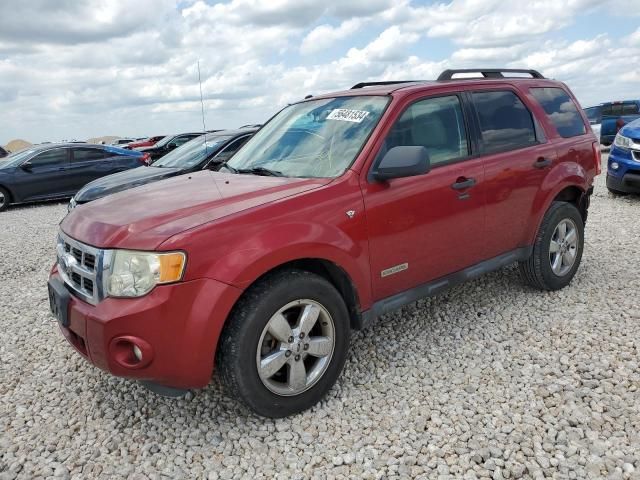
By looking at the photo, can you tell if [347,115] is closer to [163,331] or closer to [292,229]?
[292,229]

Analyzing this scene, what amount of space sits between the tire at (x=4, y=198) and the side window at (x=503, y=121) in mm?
11522

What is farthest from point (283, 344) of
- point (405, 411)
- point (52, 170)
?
point (52, 170)

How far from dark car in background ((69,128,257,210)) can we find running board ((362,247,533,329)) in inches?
176

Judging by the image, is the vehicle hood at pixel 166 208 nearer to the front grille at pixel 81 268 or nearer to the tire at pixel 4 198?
the front grille at pixel 81 268

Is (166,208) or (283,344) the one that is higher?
(166,208)

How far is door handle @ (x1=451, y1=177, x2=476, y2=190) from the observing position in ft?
12.0

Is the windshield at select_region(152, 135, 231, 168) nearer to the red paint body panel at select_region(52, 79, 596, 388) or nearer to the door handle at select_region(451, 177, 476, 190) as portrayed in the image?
the red paint body panel at select_region(52, 79, 596, 388)

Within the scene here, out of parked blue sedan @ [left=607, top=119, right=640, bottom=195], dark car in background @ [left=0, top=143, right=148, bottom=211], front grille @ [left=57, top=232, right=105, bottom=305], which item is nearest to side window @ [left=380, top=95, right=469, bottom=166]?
front grille @ [left=57, top=232, right=105, bottom=305]

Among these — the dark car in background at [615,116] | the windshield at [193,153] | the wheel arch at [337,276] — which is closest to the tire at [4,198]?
the windshield at [193,153]

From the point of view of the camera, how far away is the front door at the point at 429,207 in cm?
328

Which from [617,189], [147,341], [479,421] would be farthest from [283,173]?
[617,189]

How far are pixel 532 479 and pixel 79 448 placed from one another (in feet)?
7.65

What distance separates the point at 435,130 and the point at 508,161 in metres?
0.73

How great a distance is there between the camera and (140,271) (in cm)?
254
